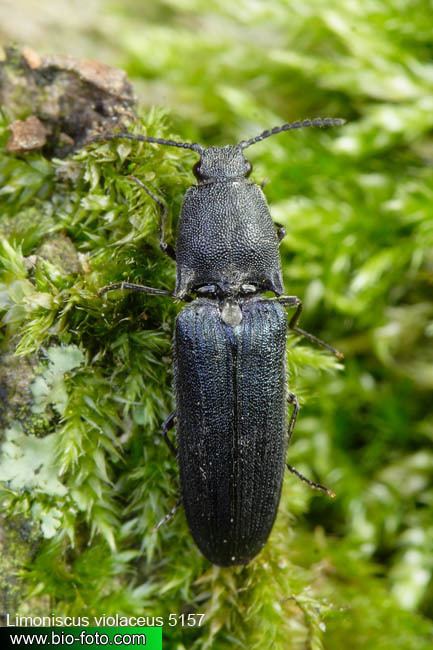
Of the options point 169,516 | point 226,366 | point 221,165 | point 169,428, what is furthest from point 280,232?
point 169,516

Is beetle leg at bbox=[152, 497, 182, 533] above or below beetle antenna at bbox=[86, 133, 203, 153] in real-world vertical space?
below

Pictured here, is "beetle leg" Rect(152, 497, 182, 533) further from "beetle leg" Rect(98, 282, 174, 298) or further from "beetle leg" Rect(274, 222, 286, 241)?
"beetle leg" Rect(274, 222, 286, 241)

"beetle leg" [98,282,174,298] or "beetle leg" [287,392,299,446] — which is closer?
"beetle leg" [98,282,174,298]

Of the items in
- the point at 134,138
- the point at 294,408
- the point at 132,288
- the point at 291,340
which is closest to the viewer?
the point at 132,288

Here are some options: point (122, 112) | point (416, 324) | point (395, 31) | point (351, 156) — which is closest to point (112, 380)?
point (122, 112)

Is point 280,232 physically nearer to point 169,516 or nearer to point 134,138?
point 134,138

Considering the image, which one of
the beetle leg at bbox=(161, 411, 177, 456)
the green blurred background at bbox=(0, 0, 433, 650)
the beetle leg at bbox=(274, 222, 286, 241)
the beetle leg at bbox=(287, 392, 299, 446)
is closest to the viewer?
the green blurred background at bbox=(0, 0, 433, 650)

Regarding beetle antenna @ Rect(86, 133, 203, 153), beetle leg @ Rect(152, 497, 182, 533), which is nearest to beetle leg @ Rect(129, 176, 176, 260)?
beetle antenna @ Rect(86, 133, 203, 153)
